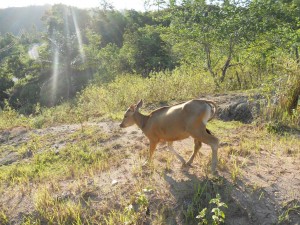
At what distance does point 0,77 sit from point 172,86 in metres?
18.2

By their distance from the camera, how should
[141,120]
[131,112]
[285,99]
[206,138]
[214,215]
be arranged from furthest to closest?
[285,99] < [131,112] < [141,120] < [206,138] < [214,215]

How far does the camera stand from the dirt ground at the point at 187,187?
392 centimetres

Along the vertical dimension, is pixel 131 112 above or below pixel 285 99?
above

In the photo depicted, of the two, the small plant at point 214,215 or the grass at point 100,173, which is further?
the grass at point 100,173

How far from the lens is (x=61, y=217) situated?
161 inches

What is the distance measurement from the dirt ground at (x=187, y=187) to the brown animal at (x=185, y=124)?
0.96 feet

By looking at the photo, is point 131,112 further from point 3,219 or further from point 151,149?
point 3,219

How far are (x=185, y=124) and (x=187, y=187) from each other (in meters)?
0.86

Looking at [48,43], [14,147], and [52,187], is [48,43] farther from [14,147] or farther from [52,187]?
[52,187]

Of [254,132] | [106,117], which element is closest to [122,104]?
[106,117]

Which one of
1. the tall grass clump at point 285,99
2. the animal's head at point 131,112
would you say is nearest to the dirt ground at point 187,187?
the animal's head at point 131,112

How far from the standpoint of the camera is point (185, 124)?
15.1 ft

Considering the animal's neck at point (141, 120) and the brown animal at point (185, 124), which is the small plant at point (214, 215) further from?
the animal's neck at point (141, 120)

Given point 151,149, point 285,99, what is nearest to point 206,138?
point 151,149
